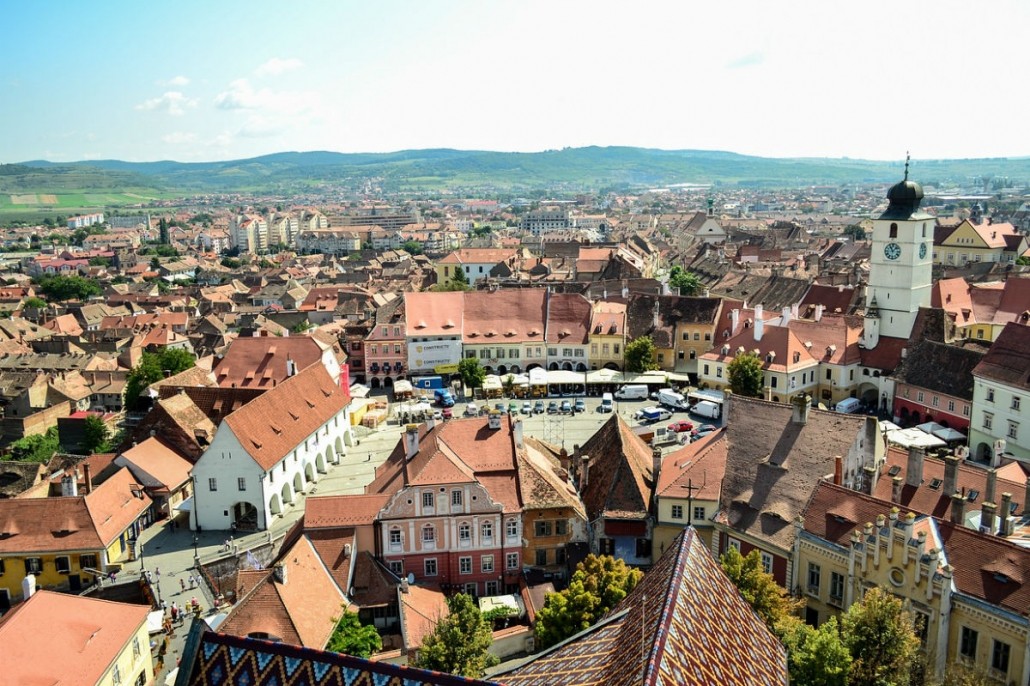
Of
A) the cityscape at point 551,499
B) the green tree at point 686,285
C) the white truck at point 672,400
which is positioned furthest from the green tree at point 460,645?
the green tree at point 686,285

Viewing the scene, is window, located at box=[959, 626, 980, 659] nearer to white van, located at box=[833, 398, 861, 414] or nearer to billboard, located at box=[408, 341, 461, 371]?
white van, located at box=[833, 398, 861, 414]

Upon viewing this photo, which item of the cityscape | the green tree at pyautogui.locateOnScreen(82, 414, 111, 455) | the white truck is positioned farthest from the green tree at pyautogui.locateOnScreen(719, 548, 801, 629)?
the green tree at pyautogui.locateOnScreen(82, 414, 111, 455)

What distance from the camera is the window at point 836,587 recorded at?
31.6 m

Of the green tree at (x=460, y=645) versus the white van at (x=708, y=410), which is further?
the white van at (x=708, y=410)

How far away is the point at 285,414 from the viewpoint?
53.0 metres

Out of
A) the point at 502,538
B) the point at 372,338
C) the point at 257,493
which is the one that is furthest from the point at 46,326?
the point at 502,538

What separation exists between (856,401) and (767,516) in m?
34.7

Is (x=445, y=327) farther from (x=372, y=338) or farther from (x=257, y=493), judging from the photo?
(x=257, y=493)

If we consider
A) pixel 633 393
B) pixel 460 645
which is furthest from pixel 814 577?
pixel 633 393

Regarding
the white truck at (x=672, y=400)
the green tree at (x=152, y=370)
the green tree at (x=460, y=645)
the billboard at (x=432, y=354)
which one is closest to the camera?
the green tree at (x=460, y=645)

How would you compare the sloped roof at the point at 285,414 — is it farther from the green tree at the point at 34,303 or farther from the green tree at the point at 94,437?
the green tree at the point at 34,303

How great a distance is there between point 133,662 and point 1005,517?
1303 inches

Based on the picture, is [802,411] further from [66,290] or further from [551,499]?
[66,290]

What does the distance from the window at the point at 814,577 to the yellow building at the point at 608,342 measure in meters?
47.0
